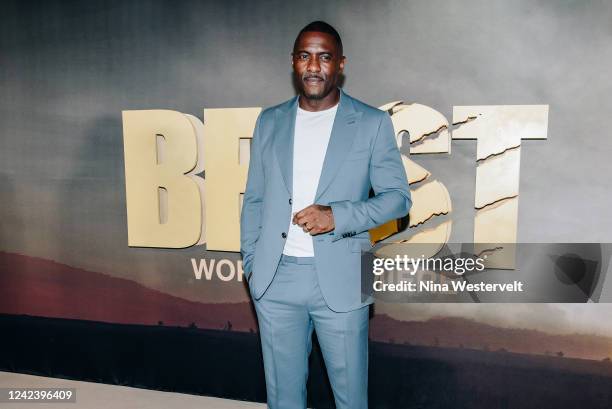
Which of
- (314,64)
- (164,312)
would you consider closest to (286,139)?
(314,64)

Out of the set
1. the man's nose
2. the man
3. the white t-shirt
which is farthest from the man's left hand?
the man's nose

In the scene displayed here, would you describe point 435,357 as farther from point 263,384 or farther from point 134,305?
point 134,305

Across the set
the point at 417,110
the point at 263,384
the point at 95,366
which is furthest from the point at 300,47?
the point at 95,366

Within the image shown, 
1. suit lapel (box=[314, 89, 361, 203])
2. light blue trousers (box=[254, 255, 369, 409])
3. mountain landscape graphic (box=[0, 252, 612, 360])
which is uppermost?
suit lapel (box=[314, 89, 361, 203])

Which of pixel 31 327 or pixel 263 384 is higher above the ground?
pixel 31 327

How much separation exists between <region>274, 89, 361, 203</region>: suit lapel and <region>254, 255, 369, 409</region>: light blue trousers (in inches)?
12.2

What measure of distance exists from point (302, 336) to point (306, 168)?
0.66 metres

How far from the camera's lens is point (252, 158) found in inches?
77.1

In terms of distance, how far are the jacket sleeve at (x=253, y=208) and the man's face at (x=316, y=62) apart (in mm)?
294

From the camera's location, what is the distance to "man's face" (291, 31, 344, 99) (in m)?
1.72

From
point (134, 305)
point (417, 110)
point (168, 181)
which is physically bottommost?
point (134, 305)

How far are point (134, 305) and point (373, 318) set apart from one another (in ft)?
5.05

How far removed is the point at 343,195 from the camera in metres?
1.75

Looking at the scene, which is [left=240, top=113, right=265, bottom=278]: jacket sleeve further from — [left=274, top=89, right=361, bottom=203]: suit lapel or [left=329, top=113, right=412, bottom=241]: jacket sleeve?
[left=329, top=113, right=412, bottom=241]: jacket sleeve
